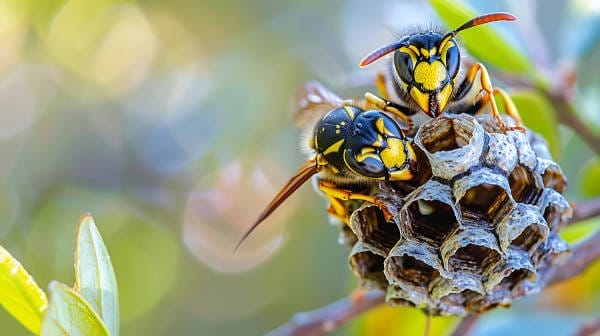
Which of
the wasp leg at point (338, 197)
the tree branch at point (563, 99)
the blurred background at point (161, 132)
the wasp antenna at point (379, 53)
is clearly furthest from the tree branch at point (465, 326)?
the blurred background at point (161, 132)

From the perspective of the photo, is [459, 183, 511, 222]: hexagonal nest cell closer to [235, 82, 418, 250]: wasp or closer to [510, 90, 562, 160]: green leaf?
[235, 82, 418, 250]: wasp

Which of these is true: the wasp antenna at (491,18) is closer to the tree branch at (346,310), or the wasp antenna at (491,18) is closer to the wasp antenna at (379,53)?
the wasp antenna at (379,53)

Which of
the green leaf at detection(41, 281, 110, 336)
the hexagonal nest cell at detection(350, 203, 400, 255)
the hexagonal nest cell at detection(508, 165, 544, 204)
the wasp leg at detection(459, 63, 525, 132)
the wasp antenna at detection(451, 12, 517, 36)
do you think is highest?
the wasp antenna at detection(451, 12, 517, 36)

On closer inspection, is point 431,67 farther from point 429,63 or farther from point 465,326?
point 465,326

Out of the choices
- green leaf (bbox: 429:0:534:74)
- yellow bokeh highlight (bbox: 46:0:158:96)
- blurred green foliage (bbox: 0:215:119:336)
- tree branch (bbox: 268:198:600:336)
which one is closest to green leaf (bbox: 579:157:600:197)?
tree branch (bbox: 268:198:600:336)

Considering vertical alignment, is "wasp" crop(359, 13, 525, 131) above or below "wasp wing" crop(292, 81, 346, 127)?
below

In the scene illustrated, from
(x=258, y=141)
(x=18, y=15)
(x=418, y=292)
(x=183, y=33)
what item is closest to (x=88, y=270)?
(x=418, y=292)
